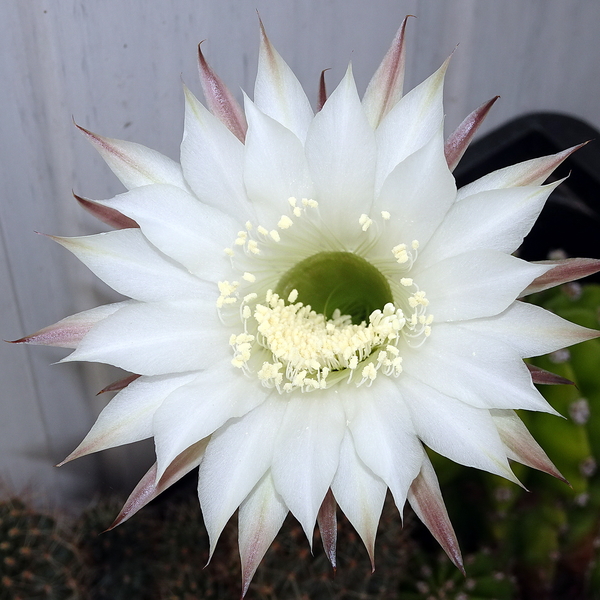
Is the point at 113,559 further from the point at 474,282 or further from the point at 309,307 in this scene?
the point at 474,282

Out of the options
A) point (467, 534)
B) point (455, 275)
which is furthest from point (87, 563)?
point (455, 275)

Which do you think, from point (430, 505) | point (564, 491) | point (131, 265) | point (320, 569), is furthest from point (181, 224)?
point (564, 491)

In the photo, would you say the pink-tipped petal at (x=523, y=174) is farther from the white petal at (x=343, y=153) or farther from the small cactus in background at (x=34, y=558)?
the small cactus in background at (x=34, y=558)

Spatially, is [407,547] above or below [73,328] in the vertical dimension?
below

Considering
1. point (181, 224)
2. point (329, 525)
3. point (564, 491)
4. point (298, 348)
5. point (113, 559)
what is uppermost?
point (181, 224)

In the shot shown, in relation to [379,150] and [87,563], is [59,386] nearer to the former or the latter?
[87,563]
